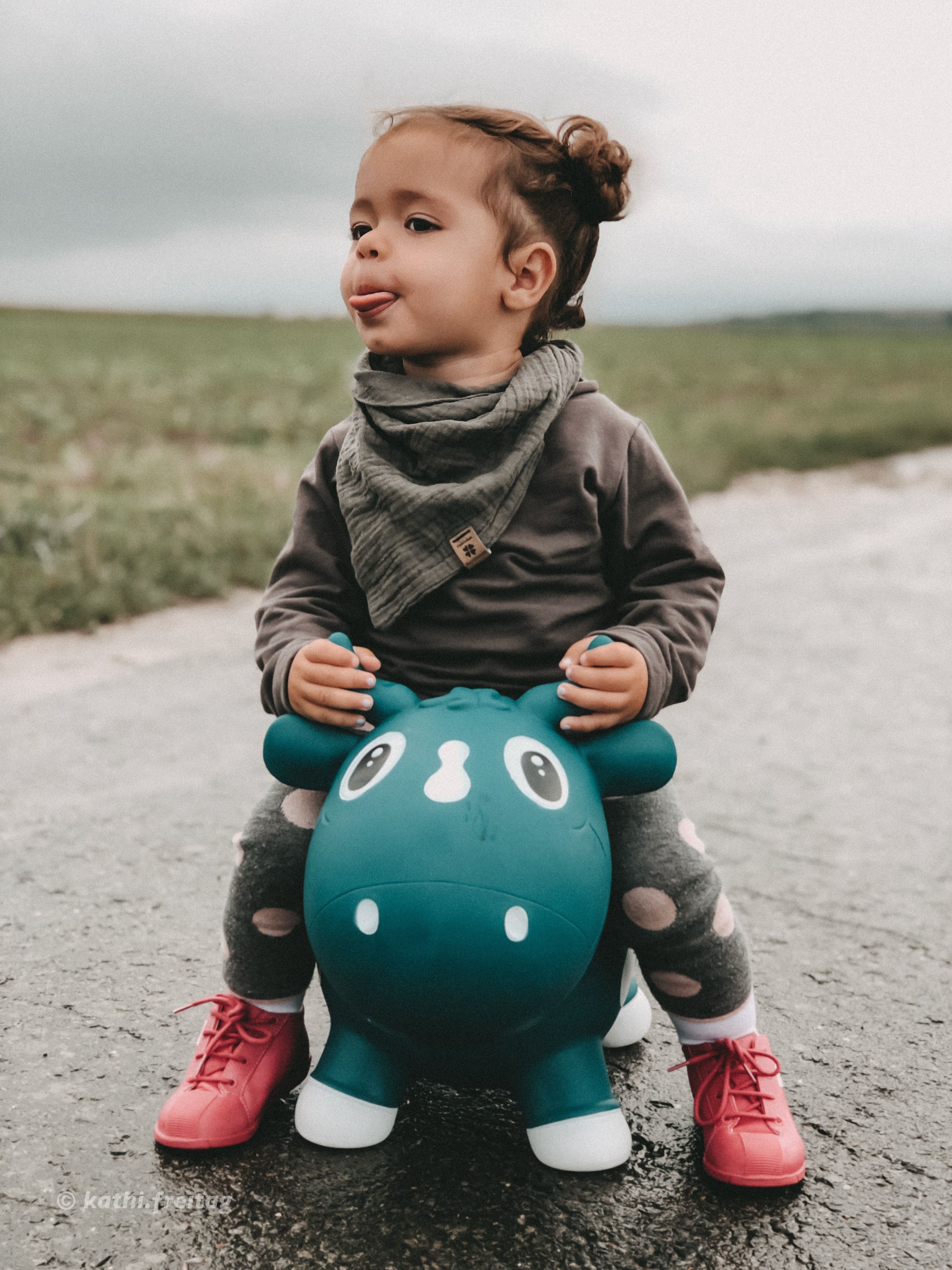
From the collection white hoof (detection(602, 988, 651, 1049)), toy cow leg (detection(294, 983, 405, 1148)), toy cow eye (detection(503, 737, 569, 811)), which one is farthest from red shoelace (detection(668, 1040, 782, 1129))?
toy cow eye (detection(503, 737, 569, 811))

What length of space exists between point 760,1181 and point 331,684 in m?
1.03

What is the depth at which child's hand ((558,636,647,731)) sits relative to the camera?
6.43 ft

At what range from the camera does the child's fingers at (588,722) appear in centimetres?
196

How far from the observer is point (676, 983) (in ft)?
6.94

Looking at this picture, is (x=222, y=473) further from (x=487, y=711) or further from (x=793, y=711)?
(x=487, y=711)

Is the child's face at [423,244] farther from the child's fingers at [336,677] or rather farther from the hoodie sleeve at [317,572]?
the child's fingers at [336,677]

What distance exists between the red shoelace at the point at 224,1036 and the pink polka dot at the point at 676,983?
0.68 metres

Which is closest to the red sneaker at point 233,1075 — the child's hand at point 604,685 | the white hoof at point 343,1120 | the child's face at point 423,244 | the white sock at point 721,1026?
the white hoof at point 343,1120

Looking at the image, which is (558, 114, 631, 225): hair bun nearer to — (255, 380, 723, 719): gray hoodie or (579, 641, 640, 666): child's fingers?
(255, 380, 723, 719): gray hoodie

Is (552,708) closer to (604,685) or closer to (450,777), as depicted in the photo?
(604,685)

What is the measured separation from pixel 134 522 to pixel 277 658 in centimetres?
482

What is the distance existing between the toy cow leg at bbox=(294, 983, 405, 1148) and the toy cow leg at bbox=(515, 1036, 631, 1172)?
21 cm

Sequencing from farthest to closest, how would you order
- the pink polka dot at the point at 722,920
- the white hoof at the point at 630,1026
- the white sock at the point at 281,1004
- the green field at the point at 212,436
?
the green field at the point at 212,436
the white hoof at the point at 630,1026
the white sock at the point at 281,1004
the pink polka dot at the point at 722,920

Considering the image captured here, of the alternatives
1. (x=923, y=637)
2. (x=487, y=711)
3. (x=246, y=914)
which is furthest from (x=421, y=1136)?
(x=923, y=637)
